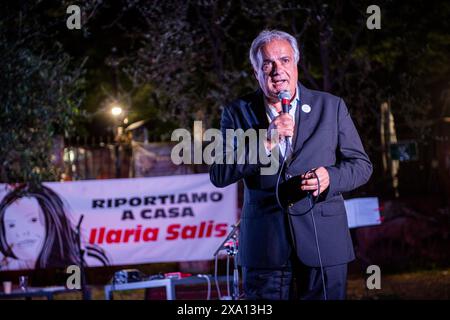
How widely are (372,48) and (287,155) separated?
12.2 metres

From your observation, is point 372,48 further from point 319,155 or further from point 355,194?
point 319,155

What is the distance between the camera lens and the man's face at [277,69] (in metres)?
3.32

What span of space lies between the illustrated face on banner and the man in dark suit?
7020mm

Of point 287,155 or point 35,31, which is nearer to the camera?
point 287,155

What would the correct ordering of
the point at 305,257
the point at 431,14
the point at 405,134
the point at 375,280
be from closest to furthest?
the point at 305,257
the point at 375,280
the point at 431,14
the point at 405,134

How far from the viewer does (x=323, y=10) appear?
1072 centimetres

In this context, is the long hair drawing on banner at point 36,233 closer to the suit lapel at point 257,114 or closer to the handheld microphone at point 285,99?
the suit lapel at point 257,114

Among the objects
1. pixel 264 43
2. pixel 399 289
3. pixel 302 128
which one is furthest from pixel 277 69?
pixel 399 289

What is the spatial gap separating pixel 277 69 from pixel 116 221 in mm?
6919

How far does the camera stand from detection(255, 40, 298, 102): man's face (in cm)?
332

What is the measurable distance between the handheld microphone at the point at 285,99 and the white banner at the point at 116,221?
22.0ft

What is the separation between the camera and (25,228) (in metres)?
9.76

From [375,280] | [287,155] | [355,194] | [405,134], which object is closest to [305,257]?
[287,155]
